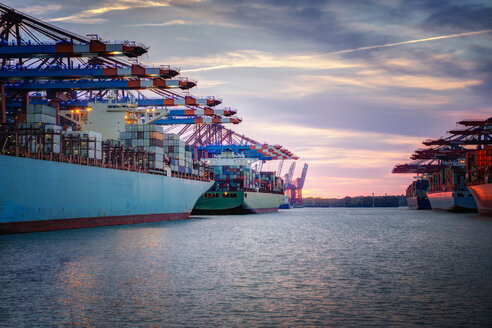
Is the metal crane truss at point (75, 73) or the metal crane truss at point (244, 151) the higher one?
the metal crane truss at point (75, 73)

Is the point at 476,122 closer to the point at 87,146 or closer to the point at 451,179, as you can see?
the point at 451,179

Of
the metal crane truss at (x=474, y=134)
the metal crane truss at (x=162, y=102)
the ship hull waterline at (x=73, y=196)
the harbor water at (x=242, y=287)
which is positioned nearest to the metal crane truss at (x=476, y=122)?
the metal crane truss at (x=474, y=134)

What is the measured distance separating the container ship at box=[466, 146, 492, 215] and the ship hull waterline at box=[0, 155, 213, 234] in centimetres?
4136

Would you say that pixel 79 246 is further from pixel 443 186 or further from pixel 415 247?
pixel 443 186

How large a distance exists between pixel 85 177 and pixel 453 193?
7547cm

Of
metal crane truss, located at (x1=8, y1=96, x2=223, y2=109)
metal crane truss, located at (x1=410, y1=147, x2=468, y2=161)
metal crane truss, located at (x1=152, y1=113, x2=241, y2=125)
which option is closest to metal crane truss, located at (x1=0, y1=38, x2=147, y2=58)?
metal crane truss, located at (x1=8, y1=96, x2=223, y2=109)

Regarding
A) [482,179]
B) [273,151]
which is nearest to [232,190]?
[273,151]

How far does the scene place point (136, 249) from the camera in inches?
913

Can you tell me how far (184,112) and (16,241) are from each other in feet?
127

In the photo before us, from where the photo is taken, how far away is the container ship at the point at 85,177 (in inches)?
1257

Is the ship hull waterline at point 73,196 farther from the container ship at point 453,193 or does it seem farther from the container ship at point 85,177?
the container ship at point 453,193

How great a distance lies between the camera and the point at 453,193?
308 feet

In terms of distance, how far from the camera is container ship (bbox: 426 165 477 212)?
294 feet

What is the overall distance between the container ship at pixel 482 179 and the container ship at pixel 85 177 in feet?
127
